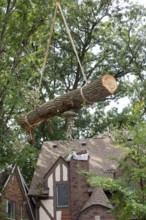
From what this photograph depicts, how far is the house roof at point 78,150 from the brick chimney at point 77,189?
0.82 m

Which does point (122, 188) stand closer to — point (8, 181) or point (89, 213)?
point (89, 213)

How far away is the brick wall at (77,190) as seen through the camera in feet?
57.0

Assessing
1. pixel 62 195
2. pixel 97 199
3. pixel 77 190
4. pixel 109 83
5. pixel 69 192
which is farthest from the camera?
pixel 62 195

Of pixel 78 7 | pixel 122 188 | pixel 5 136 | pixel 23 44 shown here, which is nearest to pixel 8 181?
pixel 5 136

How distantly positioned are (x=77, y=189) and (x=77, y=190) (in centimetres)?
5

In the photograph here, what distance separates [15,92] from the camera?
1312 cm

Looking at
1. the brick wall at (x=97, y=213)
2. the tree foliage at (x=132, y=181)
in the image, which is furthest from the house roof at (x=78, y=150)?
the tree foliage at (x=132, y=181)

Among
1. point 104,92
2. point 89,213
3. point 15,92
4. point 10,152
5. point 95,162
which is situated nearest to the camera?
point 104,92

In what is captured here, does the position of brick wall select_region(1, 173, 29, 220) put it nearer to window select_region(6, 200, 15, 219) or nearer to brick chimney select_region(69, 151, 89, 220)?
window select_region(6, 200, 15, 219)

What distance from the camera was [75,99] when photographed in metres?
5.84

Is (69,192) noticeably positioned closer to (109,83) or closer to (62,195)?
(62,195)

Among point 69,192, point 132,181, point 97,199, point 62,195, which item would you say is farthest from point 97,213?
point 132,181

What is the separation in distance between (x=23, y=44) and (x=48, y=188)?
6777 mm

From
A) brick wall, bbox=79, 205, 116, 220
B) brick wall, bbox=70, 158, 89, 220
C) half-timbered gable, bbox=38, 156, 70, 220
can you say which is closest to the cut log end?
brick wall, bbox=79, 205, 116, 220
